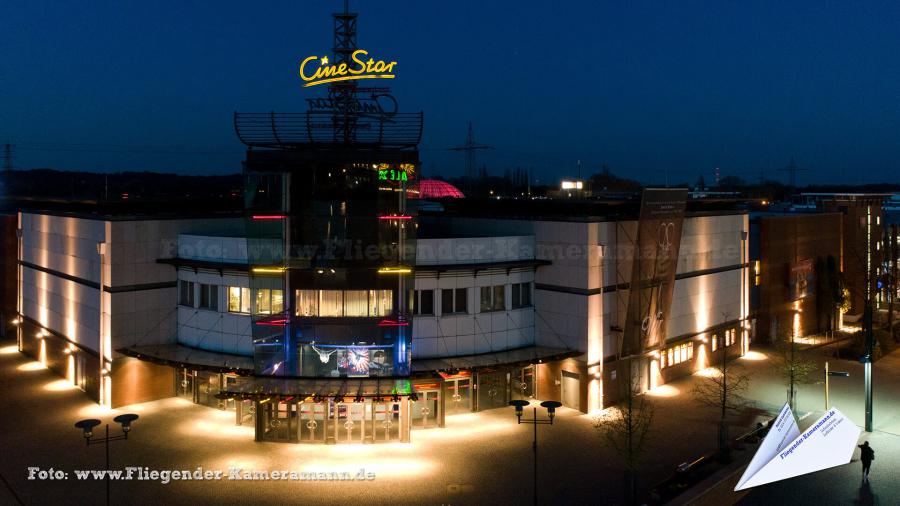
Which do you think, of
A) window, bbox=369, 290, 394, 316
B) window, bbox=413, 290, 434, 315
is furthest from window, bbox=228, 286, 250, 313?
window, bbox=413, 290, 434, 315

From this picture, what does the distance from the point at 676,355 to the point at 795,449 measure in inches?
1134

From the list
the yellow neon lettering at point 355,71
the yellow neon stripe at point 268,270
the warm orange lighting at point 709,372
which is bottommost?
the warm orange lighting at point 709,372

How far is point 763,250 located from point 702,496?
1344 inches

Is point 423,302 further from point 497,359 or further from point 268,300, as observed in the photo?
point 268,300

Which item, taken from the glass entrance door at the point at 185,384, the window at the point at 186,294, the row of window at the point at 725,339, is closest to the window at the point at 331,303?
the window at the point at 186,294

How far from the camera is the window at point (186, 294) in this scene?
40375 mm

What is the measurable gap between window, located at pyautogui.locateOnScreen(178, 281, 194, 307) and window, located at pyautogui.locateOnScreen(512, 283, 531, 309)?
1747cm

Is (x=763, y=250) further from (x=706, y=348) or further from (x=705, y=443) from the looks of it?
(x=705, y=443)

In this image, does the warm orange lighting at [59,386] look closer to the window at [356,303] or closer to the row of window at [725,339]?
the window at [356,303]

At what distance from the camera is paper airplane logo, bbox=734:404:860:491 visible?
16891mm


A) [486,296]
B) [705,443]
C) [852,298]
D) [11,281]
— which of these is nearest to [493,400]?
[486,296]

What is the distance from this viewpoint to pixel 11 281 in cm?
5584

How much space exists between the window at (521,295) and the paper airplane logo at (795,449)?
22.2 meters

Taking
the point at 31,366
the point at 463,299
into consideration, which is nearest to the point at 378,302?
the point at 463,299
